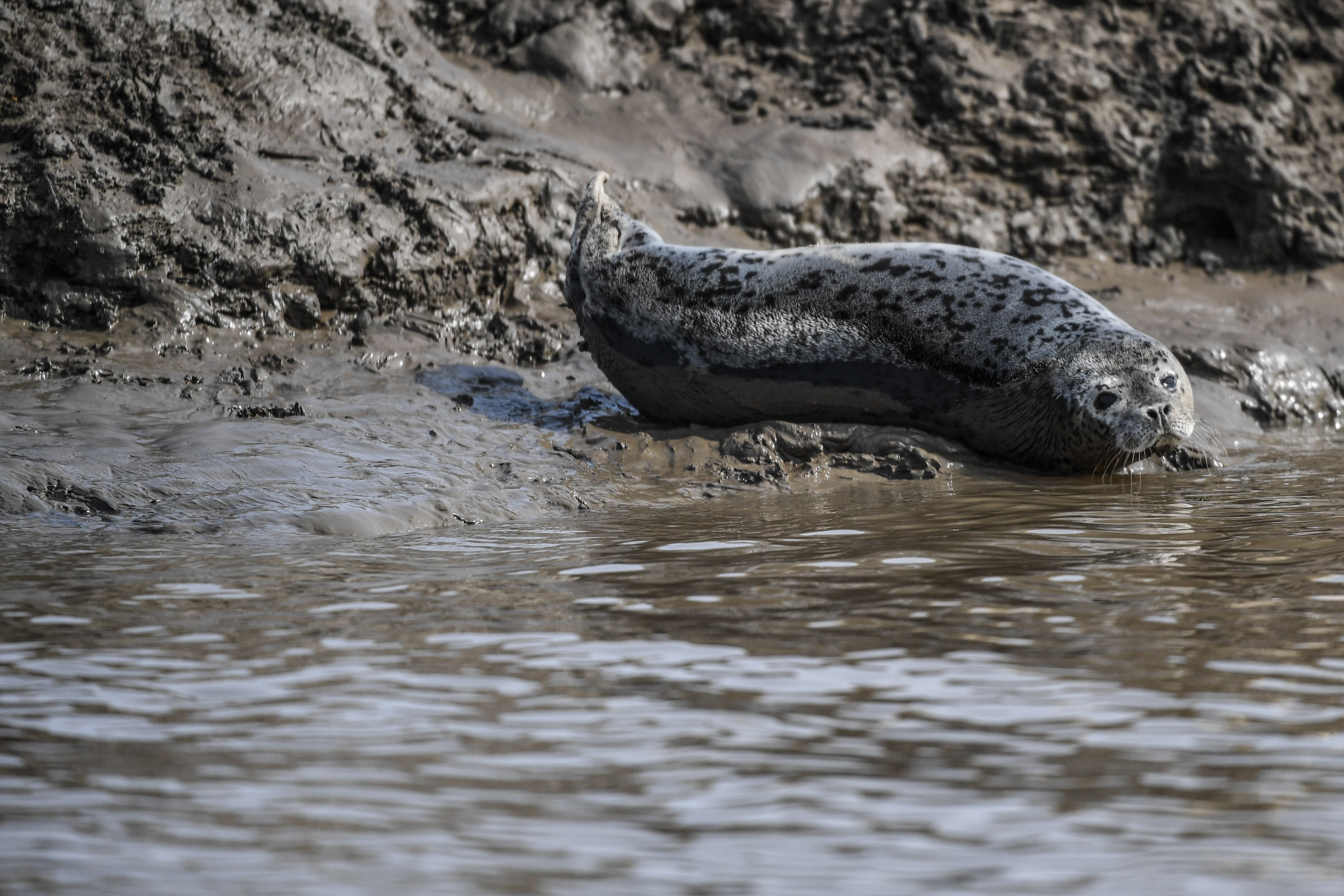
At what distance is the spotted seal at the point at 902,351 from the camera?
18.3 feet

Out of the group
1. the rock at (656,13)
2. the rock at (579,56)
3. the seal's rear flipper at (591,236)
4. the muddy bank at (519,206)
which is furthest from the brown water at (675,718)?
the rock at (656,13)

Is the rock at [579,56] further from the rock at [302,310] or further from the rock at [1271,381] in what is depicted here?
the rock at [1271,381]

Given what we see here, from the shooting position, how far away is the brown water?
1.74 m

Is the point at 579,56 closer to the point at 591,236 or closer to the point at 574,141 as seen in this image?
the point at 574,141

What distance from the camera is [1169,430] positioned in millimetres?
5488

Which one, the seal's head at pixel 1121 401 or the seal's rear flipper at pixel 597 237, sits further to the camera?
the seal's rear flipper at pixel 597 237

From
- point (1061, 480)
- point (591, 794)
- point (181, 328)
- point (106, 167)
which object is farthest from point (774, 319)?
point (591, 794)

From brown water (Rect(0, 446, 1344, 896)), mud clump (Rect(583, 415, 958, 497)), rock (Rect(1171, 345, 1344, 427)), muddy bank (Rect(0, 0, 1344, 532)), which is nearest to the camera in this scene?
brown water (Rect(0, 446, 1344, 896))

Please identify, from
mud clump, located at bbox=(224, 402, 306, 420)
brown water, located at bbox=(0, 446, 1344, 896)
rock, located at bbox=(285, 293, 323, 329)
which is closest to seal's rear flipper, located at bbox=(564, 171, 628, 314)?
rock, located at bbox=(285, 293, 323, 329)

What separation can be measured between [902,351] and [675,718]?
370 centimetres

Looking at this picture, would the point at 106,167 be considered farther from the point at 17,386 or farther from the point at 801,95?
the point at 801,95

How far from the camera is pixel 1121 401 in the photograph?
551cm

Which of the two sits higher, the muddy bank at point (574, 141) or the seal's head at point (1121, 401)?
the muddy bank at point (574, 141)

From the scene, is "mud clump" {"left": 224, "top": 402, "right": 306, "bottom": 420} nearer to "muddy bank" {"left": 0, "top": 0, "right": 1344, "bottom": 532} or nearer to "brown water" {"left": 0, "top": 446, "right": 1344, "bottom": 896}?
"muddy bank" {"left": 0, "top": 0, "right": 1344, "bottom": 532}
